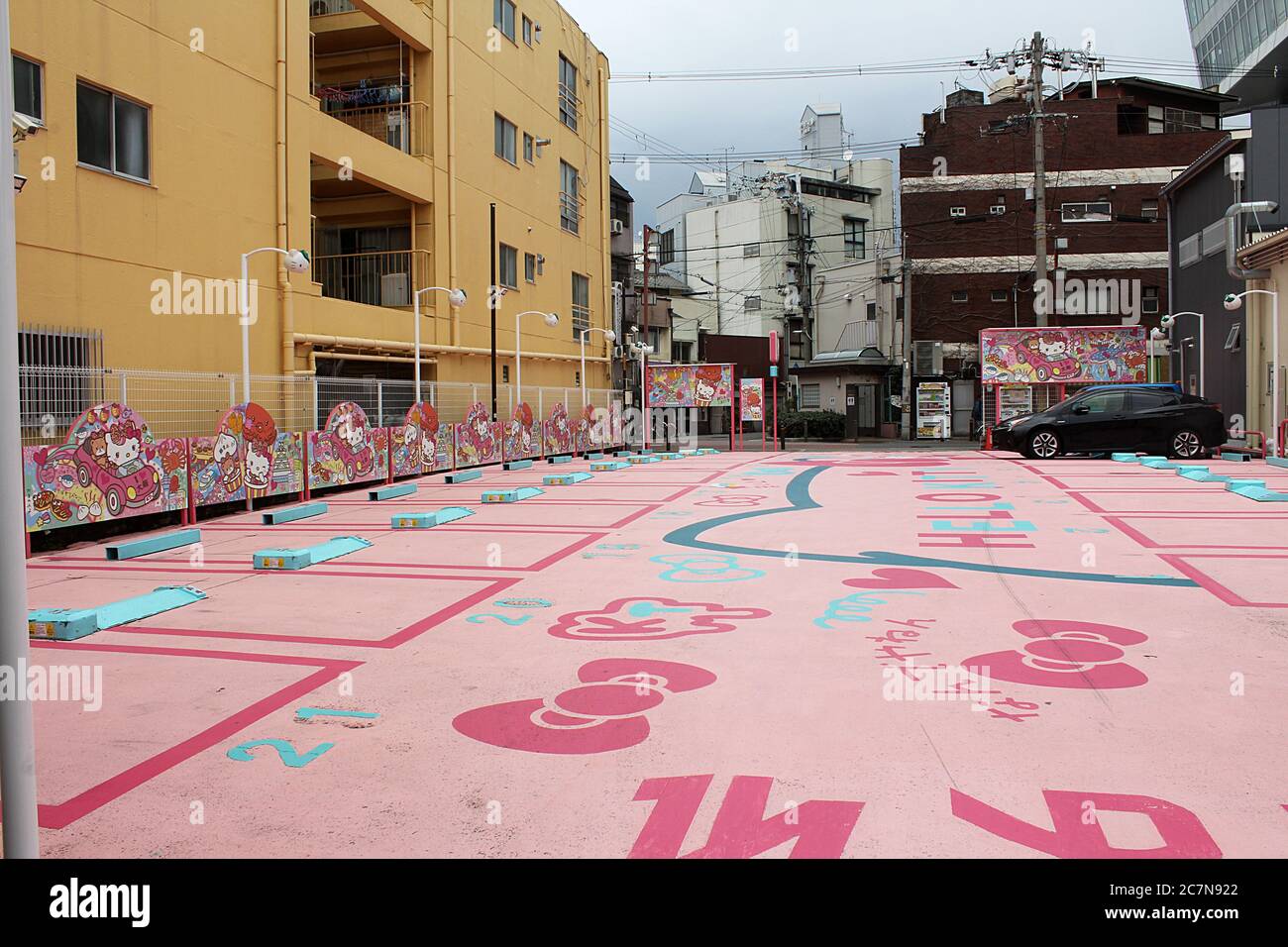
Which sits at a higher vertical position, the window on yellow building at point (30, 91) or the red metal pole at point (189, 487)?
the window on yellow building at point (30, 91)

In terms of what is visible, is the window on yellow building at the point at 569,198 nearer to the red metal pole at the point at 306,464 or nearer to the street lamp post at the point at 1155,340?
the street lamp post at the point at 1155,340

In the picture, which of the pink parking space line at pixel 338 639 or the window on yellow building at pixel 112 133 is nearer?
the pink parking space line at pixel 338 639

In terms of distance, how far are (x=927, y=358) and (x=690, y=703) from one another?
43782 millimetres

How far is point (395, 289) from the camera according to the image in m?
25.2

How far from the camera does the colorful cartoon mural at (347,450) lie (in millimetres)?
16297

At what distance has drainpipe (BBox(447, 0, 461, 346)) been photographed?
82.2ft

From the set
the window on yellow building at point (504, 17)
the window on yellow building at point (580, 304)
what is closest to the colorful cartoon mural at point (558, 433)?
the window on yellow building at point (580, 304)

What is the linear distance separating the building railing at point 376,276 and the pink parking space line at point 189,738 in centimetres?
1937

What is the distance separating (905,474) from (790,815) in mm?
17121

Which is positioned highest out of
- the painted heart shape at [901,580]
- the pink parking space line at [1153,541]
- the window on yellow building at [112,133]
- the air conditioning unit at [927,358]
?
the window on yellow building at [112,133]

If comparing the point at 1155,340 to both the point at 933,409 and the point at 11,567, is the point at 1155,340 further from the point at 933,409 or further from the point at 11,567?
the point at 11,567

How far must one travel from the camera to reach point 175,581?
8898 mm

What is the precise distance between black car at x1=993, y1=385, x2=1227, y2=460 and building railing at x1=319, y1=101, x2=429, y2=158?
53.3ft

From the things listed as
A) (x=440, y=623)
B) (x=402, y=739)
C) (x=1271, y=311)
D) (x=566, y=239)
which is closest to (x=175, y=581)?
(x=440, y=623)
